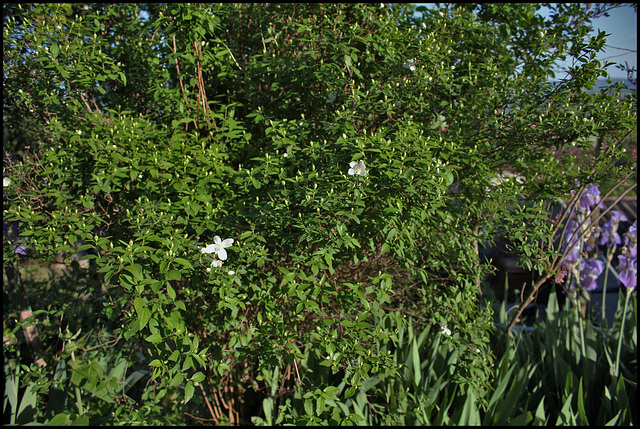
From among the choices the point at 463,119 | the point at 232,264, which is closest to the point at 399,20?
the point at 463,119

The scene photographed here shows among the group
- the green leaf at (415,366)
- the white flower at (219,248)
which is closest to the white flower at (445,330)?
the green leaf at (415,366)

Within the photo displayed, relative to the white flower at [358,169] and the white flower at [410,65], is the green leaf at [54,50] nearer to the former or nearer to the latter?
the white flower at [358,169]

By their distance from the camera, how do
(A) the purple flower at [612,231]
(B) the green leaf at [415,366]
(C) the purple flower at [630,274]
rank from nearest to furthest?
(B) the green leaf at [415,366]
(C) the purple flower at [630,274]
(A) the purple flower at [612,231]

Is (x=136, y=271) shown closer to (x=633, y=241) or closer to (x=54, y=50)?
(x=54, y=50)

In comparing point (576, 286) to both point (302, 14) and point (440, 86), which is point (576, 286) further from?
point (302, 14)

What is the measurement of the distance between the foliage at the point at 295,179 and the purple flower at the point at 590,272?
1244 mm

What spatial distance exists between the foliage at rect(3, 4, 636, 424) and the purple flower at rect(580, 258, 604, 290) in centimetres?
124

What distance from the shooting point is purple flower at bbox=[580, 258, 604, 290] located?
10.3 feet

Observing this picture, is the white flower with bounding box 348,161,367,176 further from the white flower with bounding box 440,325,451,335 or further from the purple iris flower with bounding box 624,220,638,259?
the purple iris flower with bounding box 624,220,638,259

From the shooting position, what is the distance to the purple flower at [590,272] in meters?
3.15

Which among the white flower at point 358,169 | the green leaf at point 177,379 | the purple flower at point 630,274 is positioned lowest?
the green leaf at point 177,379

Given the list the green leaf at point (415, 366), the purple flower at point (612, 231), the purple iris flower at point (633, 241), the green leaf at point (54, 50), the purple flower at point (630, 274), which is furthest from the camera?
the purple flower at point (612, 231)

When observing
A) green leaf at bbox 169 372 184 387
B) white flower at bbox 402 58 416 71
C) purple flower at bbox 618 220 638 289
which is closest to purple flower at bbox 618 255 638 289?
purple flower at bbox 618 220 638 289

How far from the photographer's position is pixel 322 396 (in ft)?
5.42
